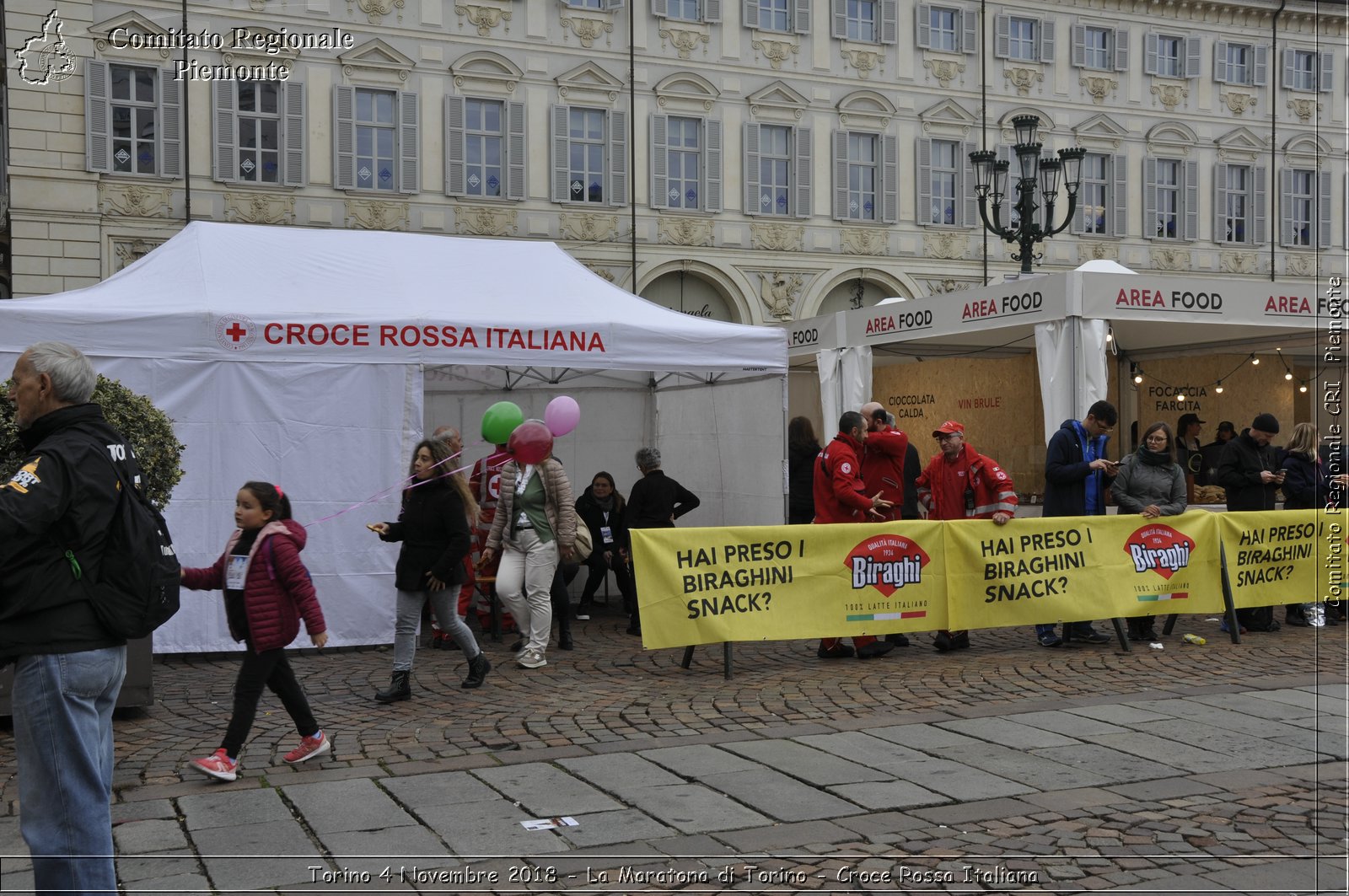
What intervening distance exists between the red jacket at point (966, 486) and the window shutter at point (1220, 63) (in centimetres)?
2485

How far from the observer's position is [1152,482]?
1012cm

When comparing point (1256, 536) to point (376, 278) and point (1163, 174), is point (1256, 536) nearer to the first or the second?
point (376, 278)

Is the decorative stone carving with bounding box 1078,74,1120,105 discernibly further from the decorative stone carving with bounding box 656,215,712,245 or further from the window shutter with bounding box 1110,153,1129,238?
the decorative stone carving with bounding box 656,215,712,245

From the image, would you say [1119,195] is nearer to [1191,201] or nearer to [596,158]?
[1191,201]

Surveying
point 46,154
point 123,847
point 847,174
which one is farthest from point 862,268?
point 123,847

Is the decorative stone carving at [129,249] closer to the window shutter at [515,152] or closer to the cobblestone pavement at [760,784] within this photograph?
the window shutter at [515,152]

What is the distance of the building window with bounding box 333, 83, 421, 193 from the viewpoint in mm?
24469

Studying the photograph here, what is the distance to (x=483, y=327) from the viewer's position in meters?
10.1

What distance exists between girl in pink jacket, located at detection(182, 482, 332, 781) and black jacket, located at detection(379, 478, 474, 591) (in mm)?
1552

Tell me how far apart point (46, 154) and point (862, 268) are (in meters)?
15.8

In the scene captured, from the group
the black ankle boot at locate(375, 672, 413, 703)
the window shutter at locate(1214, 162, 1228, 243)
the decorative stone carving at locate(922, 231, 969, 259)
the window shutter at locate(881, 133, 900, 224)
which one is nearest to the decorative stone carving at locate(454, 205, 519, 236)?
the window shutter at locate(881, 133, 900, 224)

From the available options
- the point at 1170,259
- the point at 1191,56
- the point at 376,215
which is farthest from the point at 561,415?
the point at 1191,56

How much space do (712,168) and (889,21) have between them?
5146mm

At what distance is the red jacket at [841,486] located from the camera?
9547mm
